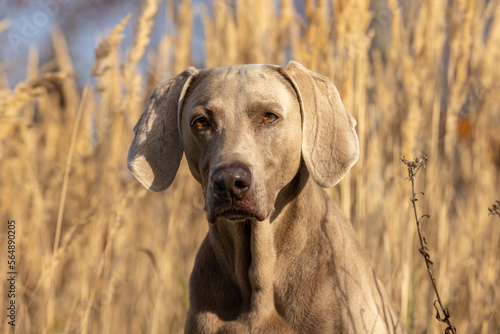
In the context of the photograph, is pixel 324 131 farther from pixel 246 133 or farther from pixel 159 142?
pixel 159 142

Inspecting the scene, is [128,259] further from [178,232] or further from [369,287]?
[369,287]

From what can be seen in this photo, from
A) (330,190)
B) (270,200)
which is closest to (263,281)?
(270,200)

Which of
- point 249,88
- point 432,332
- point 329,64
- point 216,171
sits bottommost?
point 432,332

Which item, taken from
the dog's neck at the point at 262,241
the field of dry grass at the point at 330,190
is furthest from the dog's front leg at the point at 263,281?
the field of dry grass at the point at 330,190

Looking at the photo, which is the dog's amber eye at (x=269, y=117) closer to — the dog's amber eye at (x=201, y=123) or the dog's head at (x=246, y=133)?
the dog's head at (x=246, y=133)

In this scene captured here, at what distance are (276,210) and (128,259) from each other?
243 centimetres

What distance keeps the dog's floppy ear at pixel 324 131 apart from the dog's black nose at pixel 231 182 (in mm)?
354

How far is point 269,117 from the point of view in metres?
2.44

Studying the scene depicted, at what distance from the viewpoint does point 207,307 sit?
244 cm

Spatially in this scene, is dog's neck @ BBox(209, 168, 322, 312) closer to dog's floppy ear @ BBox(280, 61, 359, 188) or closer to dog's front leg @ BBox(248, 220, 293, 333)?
dog's front leg @ BBox(248, 220, 293, 333)

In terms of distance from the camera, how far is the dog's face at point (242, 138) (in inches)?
86.9

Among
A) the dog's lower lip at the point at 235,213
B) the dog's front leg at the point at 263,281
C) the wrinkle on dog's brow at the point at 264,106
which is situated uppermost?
the wrinkle on dog's brow at the point at 264,106

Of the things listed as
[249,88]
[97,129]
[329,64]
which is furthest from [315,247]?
[97,129]

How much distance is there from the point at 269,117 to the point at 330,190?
1.25 meters
